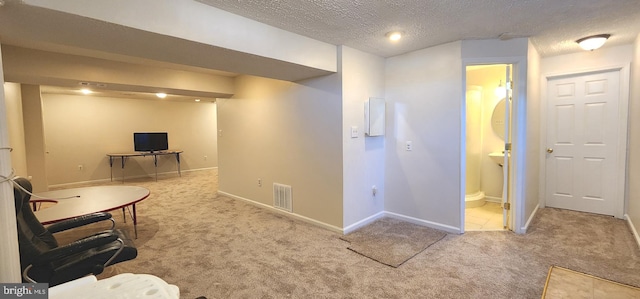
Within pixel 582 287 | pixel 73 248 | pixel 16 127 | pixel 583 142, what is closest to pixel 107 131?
pixel 16 127

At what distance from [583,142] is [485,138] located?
3.97 feet

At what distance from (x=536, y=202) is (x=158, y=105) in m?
8.90

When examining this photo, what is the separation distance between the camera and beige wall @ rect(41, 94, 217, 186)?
665 centimetres

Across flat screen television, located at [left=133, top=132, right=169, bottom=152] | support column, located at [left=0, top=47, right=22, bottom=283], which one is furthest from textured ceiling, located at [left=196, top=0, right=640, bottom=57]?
flat screen television, located at [left=133, top=132, right=169, bottom=152]

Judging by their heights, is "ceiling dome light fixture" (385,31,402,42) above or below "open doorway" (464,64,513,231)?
above

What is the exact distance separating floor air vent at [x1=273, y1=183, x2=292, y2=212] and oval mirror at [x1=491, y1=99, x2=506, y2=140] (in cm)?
345

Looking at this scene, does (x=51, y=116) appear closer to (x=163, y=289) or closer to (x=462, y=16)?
(x=163, y=289)

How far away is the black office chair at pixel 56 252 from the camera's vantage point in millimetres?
1815

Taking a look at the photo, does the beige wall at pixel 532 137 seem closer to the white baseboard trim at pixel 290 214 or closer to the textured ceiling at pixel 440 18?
the textured ceiling at pixel 440 18

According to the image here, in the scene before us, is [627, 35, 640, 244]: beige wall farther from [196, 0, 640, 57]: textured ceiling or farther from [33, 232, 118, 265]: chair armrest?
[33, 232, 118, 265]: chair armrest

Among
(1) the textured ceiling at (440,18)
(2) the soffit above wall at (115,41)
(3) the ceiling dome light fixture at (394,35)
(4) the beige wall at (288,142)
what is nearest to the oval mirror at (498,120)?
(1) the textured ceiling at (440,18)

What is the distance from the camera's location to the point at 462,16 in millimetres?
2510

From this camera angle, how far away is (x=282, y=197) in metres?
4.21

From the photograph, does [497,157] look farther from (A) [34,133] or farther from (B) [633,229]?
(A) [34,133]
